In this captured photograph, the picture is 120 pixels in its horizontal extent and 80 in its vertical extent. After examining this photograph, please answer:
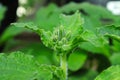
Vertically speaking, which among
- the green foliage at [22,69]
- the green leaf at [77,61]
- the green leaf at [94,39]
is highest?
the green leaf at [94,39]

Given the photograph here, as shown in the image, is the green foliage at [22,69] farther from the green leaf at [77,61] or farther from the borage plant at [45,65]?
the green leaf at [77,61]

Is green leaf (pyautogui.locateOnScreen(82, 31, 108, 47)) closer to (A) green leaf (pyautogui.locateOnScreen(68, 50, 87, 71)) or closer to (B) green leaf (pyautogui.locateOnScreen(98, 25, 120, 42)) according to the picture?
(B) green leaf (pyautogui.locateOnScreen(98, 25, 120, 42))

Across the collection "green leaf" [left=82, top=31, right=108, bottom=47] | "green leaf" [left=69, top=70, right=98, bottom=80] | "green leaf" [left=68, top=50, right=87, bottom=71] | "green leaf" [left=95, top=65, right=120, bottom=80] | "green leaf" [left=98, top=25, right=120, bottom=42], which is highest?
"green leaf" [left=98, top=25, right=120, bottom=42]

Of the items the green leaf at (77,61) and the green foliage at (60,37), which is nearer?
the green foliage at (60,37)

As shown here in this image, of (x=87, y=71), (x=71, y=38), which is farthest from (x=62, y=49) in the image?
(x=87, y=71)

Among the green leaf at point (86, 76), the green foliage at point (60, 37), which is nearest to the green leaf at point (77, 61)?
the green leaf at point (86, 76)

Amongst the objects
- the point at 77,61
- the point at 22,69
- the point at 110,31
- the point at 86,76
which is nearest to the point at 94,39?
the point at 110,31

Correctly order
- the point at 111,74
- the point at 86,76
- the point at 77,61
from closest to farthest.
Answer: the point at 111,74
the point at 86,76
the point at 77,61

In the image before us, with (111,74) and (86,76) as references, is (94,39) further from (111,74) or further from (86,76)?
(86,76)

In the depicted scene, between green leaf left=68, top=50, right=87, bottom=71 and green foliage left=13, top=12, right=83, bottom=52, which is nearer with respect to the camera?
green foliage left=13, top=12, right=83, bottom=52

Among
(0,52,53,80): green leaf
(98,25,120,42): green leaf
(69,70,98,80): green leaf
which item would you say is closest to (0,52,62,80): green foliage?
(0,52,53,80): green leaf

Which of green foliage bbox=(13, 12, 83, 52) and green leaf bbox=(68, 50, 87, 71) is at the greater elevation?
green foliage bbox=(13, 12, 83, 52)

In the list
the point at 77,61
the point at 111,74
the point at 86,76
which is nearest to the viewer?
the point at 111,74
